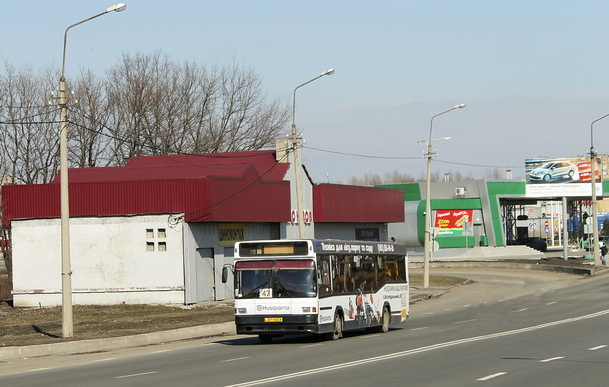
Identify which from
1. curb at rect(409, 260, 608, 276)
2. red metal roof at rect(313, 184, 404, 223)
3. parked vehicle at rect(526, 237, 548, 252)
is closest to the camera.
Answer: red metal roof at rect(313, 184, 404, 223)

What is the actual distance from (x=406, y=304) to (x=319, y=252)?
6.77 metres

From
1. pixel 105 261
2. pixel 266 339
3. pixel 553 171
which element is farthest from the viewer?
pixel 553 171

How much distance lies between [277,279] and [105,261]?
687 inches

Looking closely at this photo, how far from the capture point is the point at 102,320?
108 ft

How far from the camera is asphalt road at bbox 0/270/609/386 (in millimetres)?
16266

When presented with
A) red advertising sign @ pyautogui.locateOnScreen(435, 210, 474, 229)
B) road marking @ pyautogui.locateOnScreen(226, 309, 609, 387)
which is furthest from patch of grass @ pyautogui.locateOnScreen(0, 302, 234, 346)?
red advertising sign @ pyautogui.locateOnScreen(435, 210, 474, 229)

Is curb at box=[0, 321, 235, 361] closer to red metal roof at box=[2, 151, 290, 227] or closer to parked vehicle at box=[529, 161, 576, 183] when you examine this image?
red metal roof at box=[2, 151, 290, 227]

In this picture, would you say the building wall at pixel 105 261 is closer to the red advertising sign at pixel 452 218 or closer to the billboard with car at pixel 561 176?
the red advertising sign at pixel 452 218

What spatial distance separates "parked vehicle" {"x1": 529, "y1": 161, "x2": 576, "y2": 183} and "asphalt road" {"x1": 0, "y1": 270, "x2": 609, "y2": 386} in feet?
189

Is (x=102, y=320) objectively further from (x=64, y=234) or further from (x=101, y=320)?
(x=64, y=234)

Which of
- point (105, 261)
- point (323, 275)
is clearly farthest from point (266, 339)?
point (105, 261)

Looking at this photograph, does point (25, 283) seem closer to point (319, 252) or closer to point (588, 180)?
point (319, 252)

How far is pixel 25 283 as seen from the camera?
41.2 meters

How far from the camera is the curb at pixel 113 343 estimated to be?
914 inches
